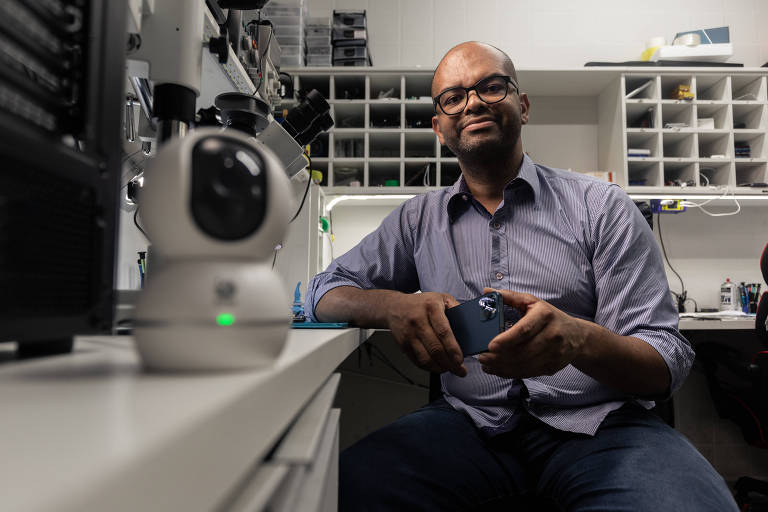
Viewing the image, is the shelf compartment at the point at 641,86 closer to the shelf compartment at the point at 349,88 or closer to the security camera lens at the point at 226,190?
the shelf compartment at the point at 349,88

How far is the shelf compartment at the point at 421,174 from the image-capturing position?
108 inches

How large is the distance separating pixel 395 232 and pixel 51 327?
1.00m

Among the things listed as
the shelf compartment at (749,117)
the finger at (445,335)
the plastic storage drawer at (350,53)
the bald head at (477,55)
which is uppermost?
the plastic storage drawer at (350,53)

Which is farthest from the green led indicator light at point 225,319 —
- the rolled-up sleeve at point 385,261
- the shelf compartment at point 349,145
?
the shelf compartment at point 349,145

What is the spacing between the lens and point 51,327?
1.07 feet

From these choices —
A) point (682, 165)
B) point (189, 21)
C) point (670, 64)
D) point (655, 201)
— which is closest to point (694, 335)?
point (655, 201)

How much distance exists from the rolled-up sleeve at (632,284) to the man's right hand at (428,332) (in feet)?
1.23

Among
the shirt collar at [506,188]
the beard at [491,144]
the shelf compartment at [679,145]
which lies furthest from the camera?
the shelf compartment at [679,145]

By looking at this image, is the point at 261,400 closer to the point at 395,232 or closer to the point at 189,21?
the point at 189,21

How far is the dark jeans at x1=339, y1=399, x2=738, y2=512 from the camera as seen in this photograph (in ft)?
2.31

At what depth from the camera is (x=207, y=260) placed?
0.30 m

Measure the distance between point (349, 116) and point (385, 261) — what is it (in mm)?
1869

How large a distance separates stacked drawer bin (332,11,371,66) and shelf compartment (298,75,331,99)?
111 millimetres

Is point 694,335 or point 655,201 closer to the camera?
point 694,335
